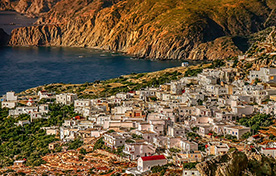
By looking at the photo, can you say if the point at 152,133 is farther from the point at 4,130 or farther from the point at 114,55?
the point at 114,55

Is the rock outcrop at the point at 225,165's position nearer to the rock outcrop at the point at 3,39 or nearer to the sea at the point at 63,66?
the sea at the point at 63,66

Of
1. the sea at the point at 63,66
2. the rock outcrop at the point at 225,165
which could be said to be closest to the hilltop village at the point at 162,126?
the rock outcrop at the point at 225,165

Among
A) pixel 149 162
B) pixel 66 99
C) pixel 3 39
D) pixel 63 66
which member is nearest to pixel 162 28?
pixel 63 66

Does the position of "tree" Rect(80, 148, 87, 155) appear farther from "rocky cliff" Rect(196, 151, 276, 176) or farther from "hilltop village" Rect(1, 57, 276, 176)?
"rocky cliff" Rect(196, 151, 276, 176)

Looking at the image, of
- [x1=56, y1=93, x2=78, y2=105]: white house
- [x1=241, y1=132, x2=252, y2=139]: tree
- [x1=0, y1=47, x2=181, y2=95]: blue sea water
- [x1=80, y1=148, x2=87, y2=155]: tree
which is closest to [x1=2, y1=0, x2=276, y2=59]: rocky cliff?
[x1=0, y1=47, x2=181, y2=95]: blue sea water

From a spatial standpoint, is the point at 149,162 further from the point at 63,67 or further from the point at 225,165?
the point at 63,67

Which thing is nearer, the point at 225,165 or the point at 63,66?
the point at 225,165
